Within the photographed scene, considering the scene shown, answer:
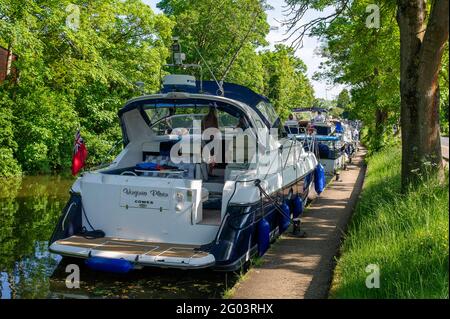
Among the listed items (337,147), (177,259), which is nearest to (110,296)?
(177,259)

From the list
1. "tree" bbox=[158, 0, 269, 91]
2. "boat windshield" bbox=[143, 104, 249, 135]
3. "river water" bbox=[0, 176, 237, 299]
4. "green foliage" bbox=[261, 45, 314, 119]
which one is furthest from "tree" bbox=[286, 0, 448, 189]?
"green foliage" bbox=[261, 45, 314, 119]

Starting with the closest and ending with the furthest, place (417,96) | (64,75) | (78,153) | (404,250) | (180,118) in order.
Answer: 1. (404,250)
2. (417,96)
3. (78,153)
4. (180,118)
5. (64,75)

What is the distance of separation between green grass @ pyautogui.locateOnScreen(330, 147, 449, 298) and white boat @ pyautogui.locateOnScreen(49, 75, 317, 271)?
4.58ft

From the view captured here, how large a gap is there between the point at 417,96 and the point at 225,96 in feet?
10.1

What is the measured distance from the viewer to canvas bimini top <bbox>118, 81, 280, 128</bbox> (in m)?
8.50

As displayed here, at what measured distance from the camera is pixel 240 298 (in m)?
5.54

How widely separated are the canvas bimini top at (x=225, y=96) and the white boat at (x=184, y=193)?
0.02m

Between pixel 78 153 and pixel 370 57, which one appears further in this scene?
pixel 370 57

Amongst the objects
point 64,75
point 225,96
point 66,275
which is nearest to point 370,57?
point 225,96

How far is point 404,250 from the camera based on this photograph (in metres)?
5.64

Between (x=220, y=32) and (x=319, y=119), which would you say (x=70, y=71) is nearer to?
(x=319, y=119)

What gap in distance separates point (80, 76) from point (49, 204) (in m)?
8.71

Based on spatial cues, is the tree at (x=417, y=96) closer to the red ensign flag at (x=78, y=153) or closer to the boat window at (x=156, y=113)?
the boat window at (x=156, y=113)

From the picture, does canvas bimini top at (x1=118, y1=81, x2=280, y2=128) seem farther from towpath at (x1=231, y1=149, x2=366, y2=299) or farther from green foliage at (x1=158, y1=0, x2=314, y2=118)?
green foliage at (x1=158, y1=0, x2=314, y2=118)
